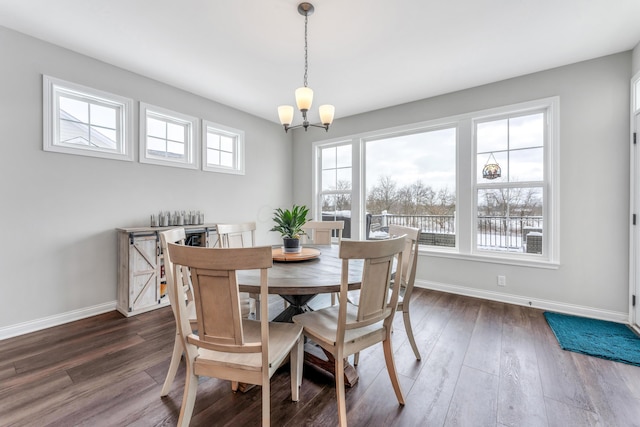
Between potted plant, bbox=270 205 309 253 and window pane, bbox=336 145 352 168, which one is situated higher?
window pane, bbox=336 145 352 168

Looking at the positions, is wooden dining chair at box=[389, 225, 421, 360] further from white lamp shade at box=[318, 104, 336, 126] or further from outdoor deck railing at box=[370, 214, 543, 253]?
outdoor deck railing at box=[370, 214, 543, 253]

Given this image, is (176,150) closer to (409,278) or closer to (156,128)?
(156,128)

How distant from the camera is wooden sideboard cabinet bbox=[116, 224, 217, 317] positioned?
9.52ft

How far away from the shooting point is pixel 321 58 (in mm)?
A: 2873

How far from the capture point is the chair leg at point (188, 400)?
1.30 meters

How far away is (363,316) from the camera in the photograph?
1.48m

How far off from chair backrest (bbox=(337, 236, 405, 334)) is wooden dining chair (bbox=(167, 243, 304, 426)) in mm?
377

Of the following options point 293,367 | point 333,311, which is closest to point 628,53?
point 333,311

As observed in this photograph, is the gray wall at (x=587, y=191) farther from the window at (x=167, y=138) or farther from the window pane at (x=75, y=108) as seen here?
the window pane at (x=75, y=108)

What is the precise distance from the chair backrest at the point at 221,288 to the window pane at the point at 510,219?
3405 mm

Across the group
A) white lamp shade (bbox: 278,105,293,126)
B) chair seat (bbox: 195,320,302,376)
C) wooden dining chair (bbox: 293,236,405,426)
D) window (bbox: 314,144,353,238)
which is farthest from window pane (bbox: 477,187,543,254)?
chair seat (bbox: 195,320,302,376)

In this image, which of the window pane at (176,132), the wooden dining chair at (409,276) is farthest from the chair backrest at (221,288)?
the window pane at (176,132)

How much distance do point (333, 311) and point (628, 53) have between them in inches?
153

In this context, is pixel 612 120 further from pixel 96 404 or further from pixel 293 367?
pixel 96 404
